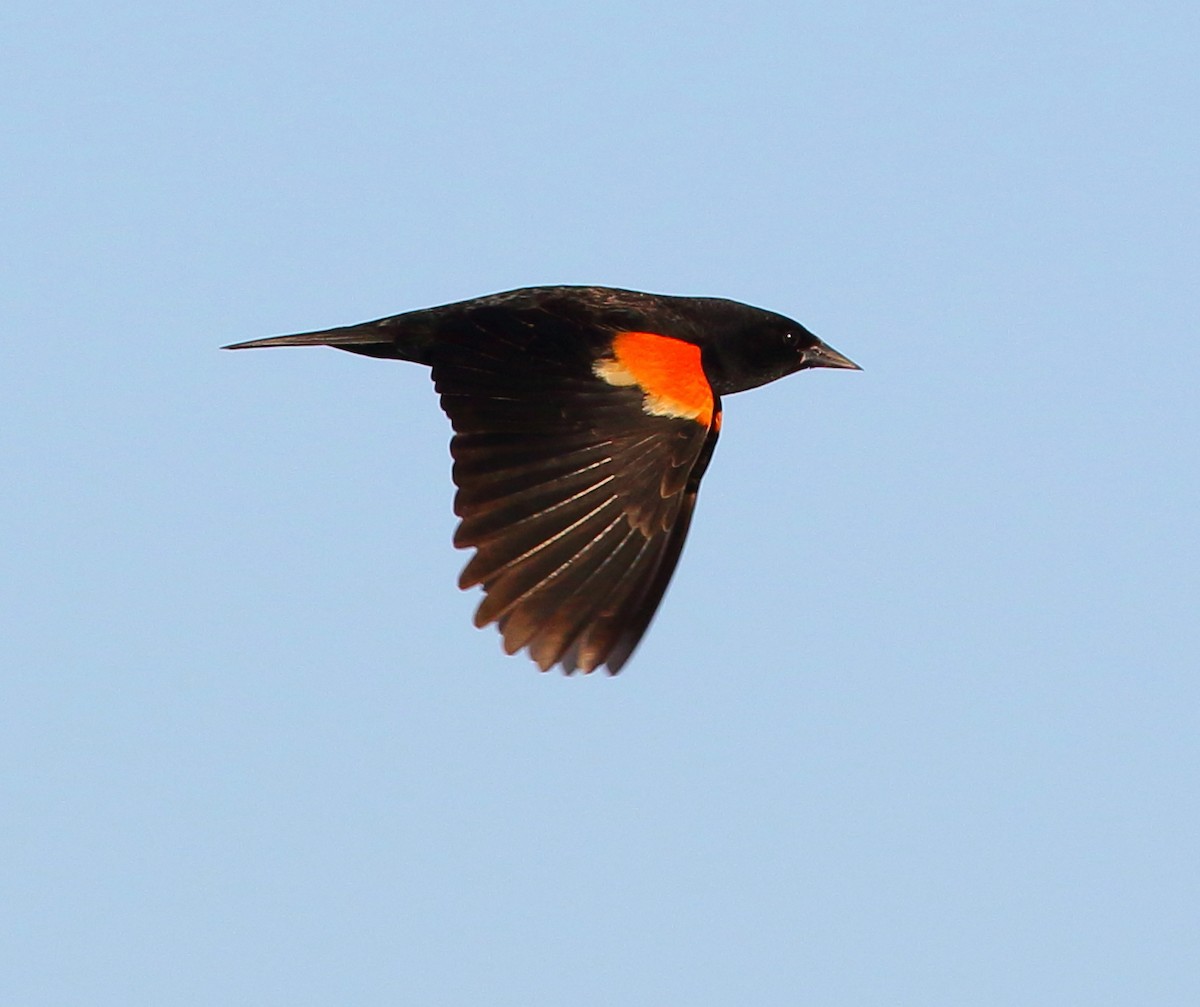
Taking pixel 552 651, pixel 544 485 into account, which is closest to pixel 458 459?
pixel 544 485

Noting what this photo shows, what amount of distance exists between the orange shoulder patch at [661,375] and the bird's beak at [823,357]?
4.94ft

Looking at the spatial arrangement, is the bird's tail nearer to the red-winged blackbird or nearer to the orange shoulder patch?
the red-winged blackbird

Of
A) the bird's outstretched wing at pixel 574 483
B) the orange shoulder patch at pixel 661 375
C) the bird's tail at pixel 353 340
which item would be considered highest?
the bird's tail at pixel 353 340

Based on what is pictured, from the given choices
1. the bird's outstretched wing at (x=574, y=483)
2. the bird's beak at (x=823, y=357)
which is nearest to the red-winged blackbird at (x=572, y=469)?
the bird's outstretched wing at (x=574, y=483)

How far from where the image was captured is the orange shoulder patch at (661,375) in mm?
7152

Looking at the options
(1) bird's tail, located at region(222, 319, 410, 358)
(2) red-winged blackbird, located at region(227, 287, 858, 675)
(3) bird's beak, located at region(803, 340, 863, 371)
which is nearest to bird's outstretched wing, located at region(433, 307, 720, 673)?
(2) red-winged blackbird, located at region(227, 287, 858, 675)

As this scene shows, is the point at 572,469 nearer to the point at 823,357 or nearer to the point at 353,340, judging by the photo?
the point at 353,340

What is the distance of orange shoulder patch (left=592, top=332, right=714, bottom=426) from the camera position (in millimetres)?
7152

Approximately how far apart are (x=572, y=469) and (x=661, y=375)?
1.70ft

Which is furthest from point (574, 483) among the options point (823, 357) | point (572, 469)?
point (823, 357)

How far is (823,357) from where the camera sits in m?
8.88

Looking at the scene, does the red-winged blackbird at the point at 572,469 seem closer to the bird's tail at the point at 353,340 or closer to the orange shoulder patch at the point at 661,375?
the orange shoulder patch at the point at 661,375

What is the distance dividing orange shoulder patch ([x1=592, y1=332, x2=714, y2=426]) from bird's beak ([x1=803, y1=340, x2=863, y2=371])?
1504 millimetres

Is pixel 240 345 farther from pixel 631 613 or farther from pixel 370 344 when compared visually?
pixel 631 613
